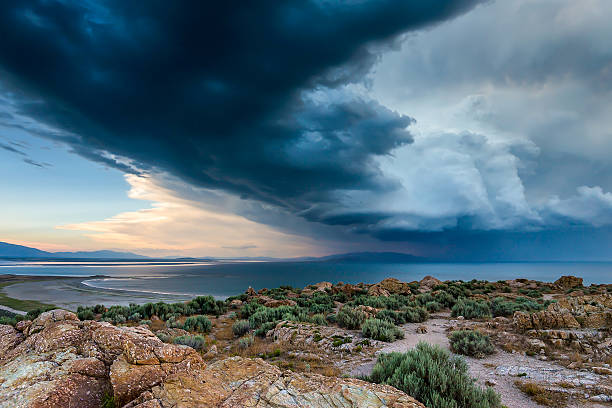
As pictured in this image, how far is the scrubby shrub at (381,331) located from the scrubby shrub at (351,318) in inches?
46.6

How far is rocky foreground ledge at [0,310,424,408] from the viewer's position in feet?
11.0

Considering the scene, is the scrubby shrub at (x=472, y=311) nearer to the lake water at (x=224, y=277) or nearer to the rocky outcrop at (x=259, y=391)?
the rocky outcrop at (x=259, y=391)

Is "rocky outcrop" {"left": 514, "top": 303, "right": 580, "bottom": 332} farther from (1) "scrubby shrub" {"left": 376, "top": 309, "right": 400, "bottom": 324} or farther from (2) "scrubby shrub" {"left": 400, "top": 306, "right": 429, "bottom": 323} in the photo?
(1) "scrubby shrub" {"left": 376, "top": 309, "right": 400, "bottom": 324}

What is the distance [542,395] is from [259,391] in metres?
7.20

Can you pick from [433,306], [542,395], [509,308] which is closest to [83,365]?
[542,395]

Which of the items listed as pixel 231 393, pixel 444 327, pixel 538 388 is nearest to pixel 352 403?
pixel 231 393

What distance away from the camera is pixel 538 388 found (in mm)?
6602

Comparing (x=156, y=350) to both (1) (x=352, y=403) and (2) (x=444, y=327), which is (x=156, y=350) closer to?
(1) (x=352, y=403)

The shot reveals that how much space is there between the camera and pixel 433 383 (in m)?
5.48

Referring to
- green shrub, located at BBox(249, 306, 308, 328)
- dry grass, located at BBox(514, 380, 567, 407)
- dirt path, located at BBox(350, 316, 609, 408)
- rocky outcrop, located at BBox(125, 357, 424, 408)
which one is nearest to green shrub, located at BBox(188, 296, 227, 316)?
green shrub, located at BBox(249, 306, 308, 328)

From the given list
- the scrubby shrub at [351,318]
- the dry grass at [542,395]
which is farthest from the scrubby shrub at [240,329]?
the dry grass at [542,395]

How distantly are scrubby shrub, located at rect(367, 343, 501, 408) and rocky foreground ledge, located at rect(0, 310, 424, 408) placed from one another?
4.86 ft

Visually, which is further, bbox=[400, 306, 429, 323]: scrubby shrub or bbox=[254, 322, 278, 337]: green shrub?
bbox=[400, 306, 429, 323]: scrubby shrub

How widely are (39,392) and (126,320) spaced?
46.7 feet
